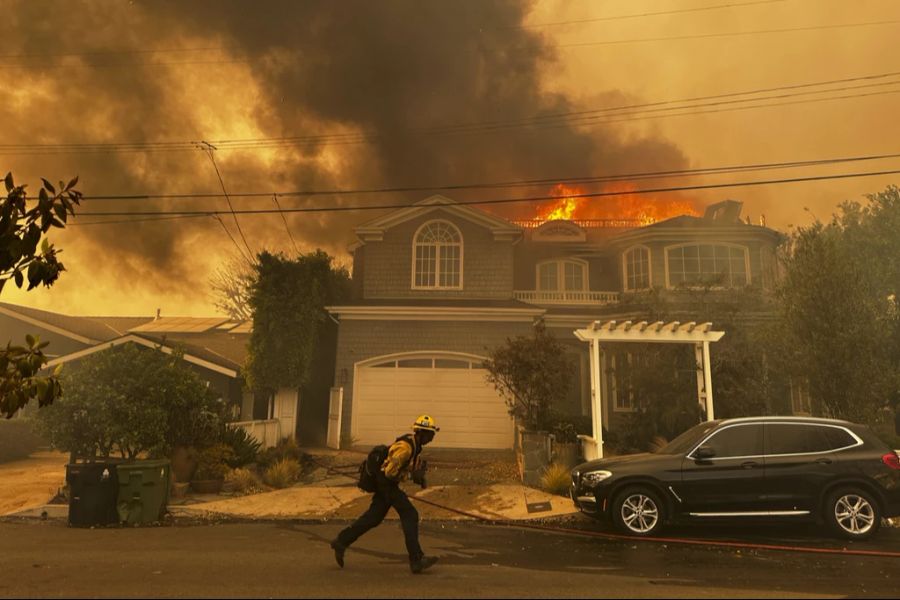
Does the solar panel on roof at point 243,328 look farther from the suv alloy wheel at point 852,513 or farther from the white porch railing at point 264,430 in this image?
the suv alloy wheel at point 852,513

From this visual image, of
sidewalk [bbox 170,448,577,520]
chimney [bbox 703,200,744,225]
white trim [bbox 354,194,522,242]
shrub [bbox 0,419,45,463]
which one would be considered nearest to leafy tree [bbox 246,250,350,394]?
white trim [bbox 354,194,522,242]

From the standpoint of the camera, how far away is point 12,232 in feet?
14.1

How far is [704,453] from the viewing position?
27.0 feet

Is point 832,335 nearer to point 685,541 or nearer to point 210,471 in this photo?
point 685,541

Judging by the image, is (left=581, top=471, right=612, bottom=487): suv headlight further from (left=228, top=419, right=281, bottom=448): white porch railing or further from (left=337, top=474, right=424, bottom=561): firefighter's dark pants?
(left=228, top=419, right=281, bottom=448): white porch railing

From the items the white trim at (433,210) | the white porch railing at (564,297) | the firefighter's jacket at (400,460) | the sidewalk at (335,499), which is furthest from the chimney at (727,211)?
the firefighter's jacket at (400,460)

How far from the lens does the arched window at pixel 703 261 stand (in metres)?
20.4

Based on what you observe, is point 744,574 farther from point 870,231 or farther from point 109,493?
point 870,231

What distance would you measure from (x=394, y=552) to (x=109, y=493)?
4.87 m

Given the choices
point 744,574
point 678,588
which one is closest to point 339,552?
point 678,588

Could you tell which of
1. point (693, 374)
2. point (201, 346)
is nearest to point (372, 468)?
point (693, 374)

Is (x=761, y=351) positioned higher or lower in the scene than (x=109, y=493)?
higher

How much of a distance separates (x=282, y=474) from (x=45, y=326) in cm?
1554

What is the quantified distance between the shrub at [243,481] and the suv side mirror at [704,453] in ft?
26.2
